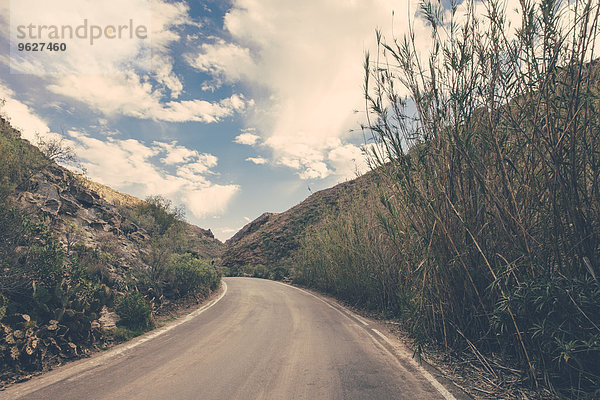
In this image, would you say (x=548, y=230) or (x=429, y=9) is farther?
(x=429, y=9)

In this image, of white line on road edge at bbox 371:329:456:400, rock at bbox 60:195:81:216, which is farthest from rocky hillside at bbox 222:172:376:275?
white line on road edge at bbox 371:329:456:400

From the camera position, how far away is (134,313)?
6.94m

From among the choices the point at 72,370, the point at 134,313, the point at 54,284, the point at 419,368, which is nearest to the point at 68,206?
the point at 134,313

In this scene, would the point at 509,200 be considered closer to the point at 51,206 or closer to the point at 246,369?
the point at 246,369

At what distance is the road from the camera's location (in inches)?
138

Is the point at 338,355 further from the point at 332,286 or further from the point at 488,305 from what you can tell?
the point at 332,286

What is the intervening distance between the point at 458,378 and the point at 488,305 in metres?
1.03

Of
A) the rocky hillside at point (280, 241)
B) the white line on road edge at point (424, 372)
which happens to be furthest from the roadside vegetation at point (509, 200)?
the rocky hillside at point (280, 241)

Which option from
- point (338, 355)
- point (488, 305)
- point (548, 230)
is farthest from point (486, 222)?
point (338, 355)

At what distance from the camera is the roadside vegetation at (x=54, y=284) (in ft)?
14.6

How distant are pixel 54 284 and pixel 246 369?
12.7 ft

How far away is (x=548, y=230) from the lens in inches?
128

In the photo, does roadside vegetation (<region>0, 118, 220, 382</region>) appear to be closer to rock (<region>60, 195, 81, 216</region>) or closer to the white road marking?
rock (<region>60, 195, 81, 216</region>)

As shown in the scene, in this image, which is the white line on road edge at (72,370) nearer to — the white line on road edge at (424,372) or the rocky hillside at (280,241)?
the white line on road edge at (424,372)
